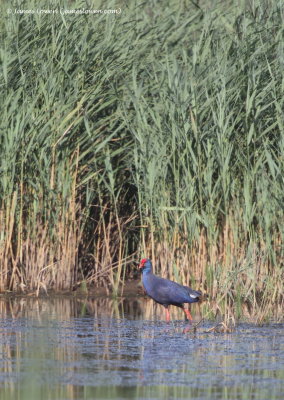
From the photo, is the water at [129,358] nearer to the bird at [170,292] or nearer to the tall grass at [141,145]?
the bird at [170,292]

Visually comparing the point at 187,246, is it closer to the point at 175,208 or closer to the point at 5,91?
the point at 175,208

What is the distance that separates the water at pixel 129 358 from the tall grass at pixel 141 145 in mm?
989

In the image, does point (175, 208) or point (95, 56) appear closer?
point (175, 208)

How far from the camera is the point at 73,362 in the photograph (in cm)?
733

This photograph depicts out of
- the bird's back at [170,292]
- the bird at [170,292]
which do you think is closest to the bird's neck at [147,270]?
the bird at [170,292]

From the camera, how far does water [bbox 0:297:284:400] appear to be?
6.46 metres

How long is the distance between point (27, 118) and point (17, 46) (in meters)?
0.75

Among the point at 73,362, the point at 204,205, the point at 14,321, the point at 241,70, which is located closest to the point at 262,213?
the point at 204,205


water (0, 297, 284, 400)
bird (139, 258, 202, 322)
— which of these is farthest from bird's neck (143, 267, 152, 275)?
water (0, 297, 284, 400)

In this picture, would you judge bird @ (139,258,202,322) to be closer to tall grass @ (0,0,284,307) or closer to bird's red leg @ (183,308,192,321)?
bird's red leg @ (183,308,192,321)

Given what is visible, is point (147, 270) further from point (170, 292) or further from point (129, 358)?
point (129, 358)

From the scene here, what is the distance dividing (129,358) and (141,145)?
11.7ft

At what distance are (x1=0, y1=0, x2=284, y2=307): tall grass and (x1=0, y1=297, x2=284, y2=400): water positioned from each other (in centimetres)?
99

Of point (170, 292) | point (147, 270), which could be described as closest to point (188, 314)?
point (170, 292)
